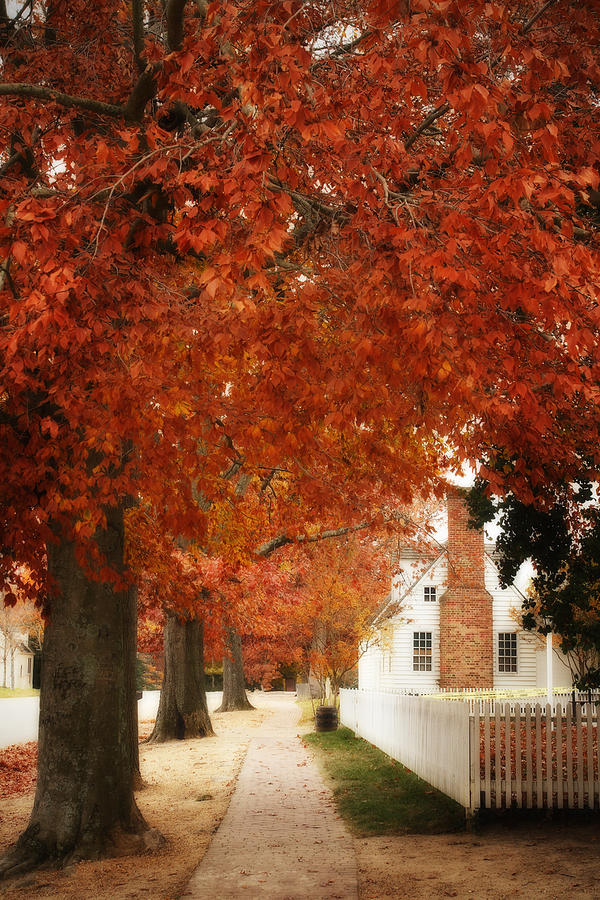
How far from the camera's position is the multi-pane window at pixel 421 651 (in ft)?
107

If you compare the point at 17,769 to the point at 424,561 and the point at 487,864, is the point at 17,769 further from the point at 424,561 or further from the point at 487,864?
the point at 424,561

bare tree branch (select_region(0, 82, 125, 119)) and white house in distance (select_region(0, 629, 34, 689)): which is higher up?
bare tree branch (select_region(0, 82, 125, 119))

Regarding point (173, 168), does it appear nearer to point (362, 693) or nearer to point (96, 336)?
point (96, 336)

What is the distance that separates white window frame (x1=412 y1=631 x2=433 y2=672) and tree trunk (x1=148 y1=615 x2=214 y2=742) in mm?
10752

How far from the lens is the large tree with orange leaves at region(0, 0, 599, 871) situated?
6746 mm

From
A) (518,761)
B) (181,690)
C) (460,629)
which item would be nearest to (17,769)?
(181,690)

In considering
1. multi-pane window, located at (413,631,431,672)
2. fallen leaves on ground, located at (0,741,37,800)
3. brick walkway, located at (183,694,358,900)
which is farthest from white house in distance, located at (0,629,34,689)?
brick walkway, located at (183,694,358,900)

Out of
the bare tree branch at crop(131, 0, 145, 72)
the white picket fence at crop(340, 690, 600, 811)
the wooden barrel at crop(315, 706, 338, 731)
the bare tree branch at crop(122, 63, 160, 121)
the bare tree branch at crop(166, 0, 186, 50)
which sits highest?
the bare tree branch at crop(131, 0, 145, 72)

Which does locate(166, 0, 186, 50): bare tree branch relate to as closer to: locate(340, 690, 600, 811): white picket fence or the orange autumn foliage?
the orange autumn foliage

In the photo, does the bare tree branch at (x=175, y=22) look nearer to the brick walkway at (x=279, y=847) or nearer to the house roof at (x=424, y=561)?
the brick walkway at (x=279, y=847)

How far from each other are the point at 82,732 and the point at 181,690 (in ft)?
48.9

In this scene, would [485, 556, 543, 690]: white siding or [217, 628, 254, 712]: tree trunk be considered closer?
[485, 556, 543, 690]: white siding

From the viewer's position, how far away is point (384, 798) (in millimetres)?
12523

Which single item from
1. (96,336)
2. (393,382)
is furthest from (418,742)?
(96,336)
